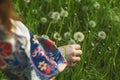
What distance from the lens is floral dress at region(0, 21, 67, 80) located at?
144 centimetres

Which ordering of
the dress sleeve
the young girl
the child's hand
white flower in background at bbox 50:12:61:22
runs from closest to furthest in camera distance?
the young girl → the dress sleeve → the child's hand → white flower in background at bbox 50:12:61:22

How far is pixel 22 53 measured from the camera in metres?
1.49

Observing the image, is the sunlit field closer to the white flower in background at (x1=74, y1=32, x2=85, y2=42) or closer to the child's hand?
the white flower in background at (x1=74, y1=32, x2=85, y2=42)

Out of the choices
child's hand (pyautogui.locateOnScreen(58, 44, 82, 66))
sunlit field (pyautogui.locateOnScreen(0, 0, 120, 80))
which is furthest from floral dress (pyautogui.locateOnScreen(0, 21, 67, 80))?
sunlit field (pyautogui.locateOnScreen(0, 0, 120, 80))

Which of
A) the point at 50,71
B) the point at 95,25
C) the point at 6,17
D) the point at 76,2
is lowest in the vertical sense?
the point at 50,71

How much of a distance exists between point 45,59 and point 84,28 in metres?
1.14

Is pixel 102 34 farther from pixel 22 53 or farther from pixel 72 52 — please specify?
pixel 22 53

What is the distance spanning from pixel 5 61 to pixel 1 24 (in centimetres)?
20

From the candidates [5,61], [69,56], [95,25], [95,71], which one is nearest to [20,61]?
[5,61]

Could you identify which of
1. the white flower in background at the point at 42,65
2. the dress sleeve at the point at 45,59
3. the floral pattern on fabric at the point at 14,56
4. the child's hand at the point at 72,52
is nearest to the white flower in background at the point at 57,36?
the child's hand at the point at 72,52

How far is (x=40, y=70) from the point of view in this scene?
171 cm

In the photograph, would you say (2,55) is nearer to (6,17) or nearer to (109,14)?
(6,17)

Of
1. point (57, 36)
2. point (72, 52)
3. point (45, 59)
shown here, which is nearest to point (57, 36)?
point (57, 36)

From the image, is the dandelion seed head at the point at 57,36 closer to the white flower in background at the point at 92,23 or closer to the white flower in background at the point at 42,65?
the white flower in background at the point at 92,23
